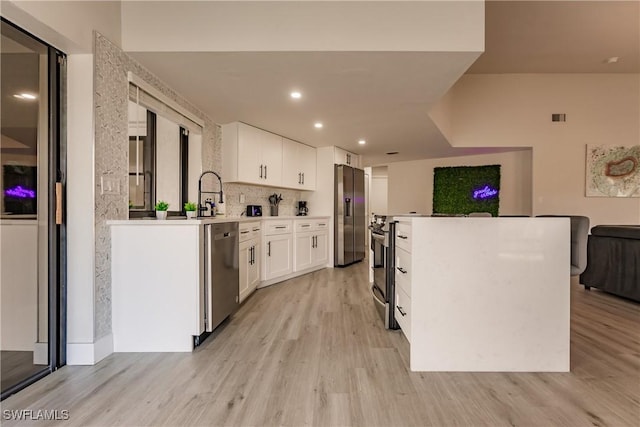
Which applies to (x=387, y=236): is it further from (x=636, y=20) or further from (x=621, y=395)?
(x=636, y=20)

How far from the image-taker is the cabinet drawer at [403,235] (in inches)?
81.4

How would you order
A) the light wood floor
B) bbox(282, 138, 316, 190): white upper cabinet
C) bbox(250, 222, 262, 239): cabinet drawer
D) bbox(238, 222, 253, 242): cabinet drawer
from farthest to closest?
bbox(282, 138, 316, 190): white upper cabinet < bbox(250, 222, 262, 239): cabinet drawer < bbox(238, 222, 253, 242): cabinet drawer < the light wood floor

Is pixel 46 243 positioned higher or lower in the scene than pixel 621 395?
higher

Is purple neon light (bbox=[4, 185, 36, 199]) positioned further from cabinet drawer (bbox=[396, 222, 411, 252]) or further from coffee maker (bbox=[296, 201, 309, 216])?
coffee maker (bbox=[296, 201, 309, 216])

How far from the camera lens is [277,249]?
4.35m

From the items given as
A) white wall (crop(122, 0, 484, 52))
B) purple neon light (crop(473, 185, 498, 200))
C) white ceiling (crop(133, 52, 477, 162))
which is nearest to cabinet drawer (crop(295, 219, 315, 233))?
white ceiling (crop(133, 52, 477, 162))

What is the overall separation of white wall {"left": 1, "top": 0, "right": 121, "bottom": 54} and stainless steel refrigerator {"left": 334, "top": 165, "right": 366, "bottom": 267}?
12.9ft

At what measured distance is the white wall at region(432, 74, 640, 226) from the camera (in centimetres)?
538

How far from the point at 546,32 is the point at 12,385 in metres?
6.00

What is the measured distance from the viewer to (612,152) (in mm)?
5371

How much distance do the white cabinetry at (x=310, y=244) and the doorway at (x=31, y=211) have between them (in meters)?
3.07

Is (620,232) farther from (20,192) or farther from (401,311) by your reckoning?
(20,192)

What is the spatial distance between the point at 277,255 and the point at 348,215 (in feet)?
6.28

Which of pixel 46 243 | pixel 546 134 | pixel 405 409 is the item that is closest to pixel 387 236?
pixel 405 409
